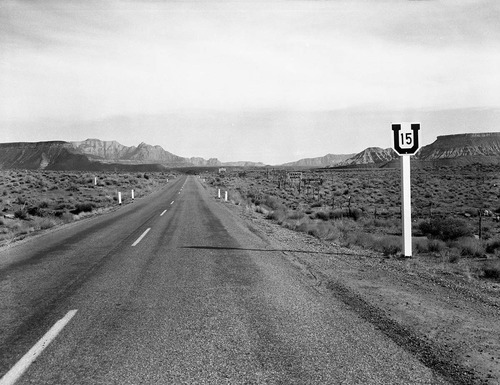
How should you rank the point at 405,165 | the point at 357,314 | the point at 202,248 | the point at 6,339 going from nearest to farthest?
the point at 6,339 → the point at 357,314 → the point at 405,165 → the point at 202,248

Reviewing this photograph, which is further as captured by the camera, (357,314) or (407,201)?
(407,201)

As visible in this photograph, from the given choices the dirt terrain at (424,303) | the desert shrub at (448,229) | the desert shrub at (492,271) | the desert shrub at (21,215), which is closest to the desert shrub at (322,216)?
the desert shrub at (448,229)

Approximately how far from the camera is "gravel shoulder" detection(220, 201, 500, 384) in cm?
383

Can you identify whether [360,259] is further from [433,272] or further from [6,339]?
[6,339]

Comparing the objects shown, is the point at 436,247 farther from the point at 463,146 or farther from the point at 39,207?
the point at 463,146

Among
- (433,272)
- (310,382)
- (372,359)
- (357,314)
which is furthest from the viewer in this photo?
(433,272)

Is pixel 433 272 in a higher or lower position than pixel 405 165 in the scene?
lower

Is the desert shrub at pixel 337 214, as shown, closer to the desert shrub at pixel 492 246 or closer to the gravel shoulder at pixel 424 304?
the desert shrub at pixel 492 246

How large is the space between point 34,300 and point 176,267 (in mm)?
2656

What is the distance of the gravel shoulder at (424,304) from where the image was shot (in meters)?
3.83

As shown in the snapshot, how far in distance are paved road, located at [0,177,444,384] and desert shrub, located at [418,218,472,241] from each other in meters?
10.5

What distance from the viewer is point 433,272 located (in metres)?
7.72

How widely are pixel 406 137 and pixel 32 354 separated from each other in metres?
7.88

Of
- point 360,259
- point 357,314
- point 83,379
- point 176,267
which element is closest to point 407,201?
point 360,259
